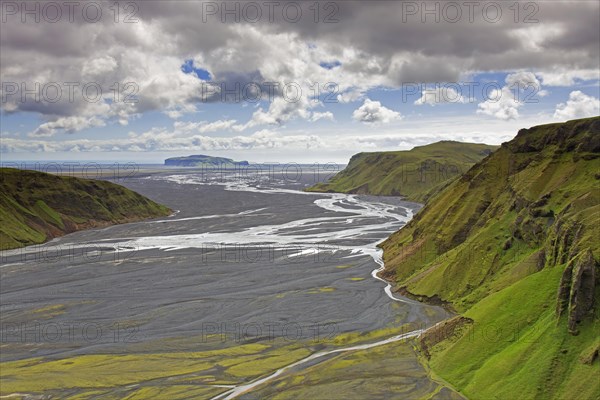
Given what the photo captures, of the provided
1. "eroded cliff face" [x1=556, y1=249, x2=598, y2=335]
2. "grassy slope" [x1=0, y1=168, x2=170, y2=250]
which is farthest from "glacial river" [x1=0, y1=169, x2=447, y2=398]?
"eroded cliff face" [x1=556, y1=249, x2=598, y2=335]

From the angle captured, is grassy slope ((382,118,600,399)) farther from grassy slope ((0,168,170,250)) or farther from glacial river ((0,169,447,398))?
grassy slope ((0,168,170,250))

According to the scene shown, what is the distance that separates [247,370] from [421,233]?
53.0m

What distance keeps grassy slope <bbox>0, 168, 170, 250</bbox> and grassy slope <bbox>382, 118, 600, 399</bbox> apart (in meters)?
96.7

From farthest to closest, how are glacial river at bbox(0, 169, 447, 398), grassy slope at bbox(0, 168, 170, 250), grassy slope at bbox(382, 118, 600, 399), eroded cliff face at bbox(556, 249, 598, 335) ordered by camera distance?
grassy slope at bbox(0, 168, 170, 250), glacial river at bbox(0, 169, 447, 398), eroded cliff face at bbox(556, 249, 598, 335), grassy slope at bbox(382, 118, 600, 399)

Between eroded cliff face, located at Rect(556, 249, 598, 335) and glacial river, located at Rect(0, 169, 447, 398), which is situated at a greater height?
eroded cliff face, located at Rect(556, 249, 598, 335)

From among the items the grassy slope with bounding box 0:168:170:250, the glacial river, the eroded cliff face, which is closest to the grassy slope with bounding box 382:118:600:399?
the eroded cliff face

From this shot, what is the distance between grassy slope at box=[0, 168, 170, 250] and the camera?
436ft

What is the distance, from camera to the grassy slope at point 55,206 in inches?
5236

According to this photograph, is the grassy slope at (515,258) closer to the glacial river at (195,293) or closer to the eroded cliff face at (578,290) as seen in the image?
the eroded cliff face at (578,290)

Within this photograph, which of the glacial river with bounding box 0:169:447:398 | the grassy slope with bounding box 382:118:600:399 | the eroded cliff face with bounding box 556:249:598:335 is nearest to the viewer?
the grassy slope with bounding box 382:118:600:399

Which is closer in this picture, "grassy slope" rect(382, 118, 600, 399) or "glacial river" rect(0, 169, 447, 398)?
"grassy slope" rect(382, 118, 600, 399)

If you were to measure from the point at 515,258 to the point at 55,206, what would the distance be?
14257 centimetres

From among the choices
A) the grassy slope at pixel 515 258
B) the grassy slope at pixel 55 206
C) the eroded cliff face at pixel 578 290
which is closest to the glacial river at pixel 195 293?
the grassy slope at pixel 515 258

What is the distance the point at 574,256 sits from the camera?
48.8m
